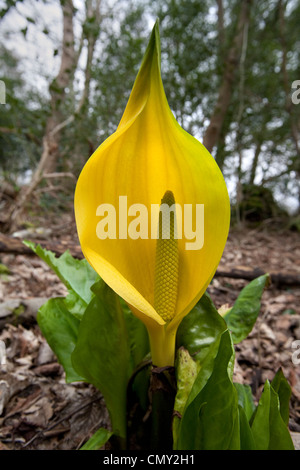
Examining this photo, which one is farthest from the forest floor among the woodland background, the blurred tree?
the blurred tree

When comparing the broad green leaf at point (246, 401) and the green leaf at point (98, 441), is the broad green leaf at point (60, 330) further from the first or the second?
the broad green leaf at point (246, 401)

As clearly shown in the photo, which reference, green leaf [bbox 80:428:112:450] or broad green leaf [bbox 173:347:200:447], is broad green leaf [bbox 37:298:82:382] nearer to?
green leaf [bbox 80:428:112:450]

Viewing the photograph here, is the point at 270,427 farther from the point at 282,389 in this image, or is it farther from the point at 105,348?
the point at 105,348

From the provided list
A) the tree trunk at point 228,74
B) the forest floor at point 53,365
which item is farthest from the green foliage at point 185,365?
the tree trunk at point 228,74

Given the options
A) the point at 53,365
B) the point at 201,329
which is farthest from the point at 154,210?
the point at 53,365

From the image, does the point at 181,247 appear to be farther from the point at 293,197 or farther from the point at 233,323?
the point at 293,197
